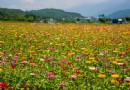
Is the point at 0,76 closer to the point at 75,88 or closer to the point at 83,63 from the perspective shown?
the point at 75,88

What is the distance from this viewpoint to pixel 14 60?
752 cm

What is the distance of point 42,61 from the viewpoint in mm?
7762

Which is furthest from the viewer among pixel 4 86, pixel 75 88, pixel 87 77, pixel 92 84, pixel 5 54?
pixel 5 54

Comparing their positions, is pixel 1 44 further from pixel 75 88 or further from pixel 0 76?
pixel 75 88

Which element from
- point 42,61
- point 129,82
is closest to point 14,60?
point 42,61

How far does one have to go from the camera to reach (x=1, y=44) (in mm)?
10914

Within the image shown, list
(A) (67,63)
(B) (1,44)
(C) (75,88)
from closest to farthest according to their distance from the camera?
(C) (75,88)
(A) (67,63)
(B) (1,44)

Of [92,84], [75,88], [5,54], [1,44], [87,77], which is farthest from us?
[1,44]

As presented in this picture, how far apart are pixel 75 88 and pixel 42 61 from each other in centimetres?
255

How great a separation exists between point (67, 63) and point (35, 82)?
1920 mm

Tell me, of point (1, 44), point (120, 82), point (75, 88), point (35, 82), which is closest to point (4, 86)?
point (35, 82)

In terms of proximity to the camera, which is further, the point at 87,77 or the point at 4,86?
the point at 87,77

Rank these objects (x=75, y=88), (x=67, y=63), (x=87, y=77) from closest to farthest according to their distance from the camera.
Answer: (x=75, y=88), (x=87, y=77), (x=67, y=63)

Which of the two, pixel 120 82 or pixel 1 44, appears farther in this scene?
pixel 1 44
